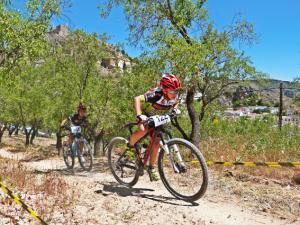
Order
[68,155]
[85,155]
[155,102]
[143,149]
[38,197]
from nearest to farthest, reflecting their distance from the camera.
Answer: [38,197], [155,102], [143,149], [85,155], [68,155]

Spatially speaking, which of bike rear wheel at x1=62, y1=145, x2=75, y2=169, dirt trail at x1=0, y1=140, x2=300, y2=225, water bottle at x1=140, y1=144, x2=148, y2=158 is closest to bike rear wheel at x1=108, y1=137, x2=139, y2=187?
water bottle at x1=140, y1=144, x2=148, y2=158

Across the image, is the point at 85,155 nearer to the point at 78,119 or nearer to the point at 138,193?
the point at 78,119

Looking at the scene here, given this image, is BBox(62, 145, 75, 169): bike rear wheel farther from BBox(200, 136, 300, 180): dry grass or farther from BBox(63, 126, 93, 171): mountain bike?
BBox(200, 136, 300, 180): dry grass

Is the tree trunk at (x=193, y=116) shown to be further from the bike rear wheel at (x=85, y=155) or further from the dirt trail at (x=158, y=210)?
the dirt trail at (x=158, y=210)

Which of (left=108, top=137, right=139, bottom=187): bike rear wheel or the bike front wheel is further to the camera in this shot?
(left=108, top=137, right=139, bottom=187): bike rear wheel

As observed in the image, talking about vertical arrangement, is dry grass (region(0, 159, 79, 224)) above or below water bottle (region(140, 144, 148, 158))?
below

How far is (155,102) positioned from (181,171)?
1.36 metres

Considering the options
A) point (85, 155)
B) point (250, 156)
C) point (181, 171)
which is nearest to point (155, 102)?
point (181, 171)

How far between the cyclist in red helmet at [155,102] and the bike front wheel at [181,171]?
0.78 feet

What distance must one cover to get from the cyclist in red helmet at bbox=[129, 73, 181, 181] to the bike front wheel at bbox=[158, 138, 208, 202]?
0.24 meters

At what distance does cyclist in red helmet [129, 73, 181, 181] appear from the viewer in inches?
250

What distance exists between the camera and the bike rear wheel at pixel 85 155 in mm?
11643

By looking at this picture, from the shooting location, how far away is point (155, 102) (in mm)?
6645

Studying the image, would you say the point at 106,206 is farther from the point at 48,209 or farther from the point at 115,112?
the point at 115,112
